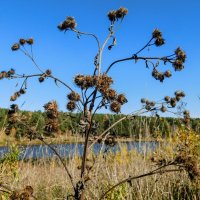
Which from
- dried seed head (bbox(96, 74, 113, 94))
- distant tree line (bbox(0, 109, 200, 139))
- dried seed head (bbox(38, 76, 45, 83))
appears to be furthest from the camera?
dried seed head (bbox(38, 76, 45, 83))

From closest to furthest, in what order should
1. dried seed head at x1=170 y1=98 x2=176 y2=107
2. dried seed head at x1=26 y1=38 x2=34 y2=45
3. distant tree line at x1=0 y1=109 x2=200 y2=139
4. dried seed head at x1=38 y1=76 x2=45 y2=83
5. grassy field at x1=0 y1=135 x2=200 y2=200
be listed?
distant tree line at x1=0 y1=109 x2=200 y2=139
dried seed head at x1=38 y1=76 x2=45 y2=83
dried seed head at x1=170 y1=98 x2=176 y2=107
dried seed head at x1=26 y1=38 x2=34 y2=45
grassy field at x1=0 y1=135 x2=200 y2=200

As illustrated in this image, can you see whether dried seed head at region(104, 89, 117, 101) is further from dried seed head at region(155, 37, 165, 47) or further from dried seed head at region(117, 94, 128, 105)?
dried seed head at region(155, 37, 165, 47)

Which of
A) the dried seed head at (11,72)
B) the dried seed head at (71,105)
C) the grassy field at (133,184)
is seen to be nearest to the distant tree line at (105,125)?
the dried seed head at (71,105)

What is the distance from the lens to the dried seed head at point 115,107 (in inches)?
90.4

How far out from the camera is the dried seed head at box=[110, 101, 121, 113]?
2.29m

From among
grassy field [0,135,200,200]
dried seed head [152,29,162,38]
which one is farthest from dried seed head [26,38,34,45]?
grassy field [0,135,200,200]

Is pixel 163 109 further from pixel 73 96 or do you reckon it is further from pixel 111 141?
pixel 73 96

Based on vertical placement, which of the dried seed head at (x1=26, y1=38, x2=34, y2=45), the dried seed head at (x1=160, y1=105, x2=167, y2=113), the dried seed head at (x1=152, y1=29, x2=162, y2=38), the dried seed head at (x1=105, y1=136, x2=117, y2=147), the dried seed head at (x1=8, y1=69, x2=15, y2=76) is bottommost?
the dried seed head at (x1=105, y1=136, x2=117, y2=147)

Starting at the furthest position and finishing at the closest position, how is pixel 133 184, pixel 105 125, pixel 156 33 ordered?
1. pixel 133 184
2. pixel 105 125
3. pixel 156 33

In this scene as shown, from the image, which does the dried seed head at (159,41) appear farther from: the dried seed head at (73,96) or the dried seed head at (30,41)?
the dried seed head at (30,41)

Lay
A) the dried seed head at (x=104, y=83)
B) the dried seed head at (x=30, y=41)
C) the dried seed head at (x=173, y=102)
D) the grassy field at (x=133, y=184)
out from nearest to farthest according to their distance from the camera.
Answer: the dried seed head at (x=104, y=83) → the dried seed head at (x=173, y=102) → the dried seed head at (x=30, y=41) → the grassy field at (x=133, y=184)

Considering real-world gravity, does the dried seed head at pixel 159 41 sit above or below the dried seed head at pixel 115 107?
above

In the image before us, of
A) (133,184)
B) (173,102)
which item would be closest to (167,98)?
(173,102)

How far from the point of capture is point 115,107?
7.53 feet
